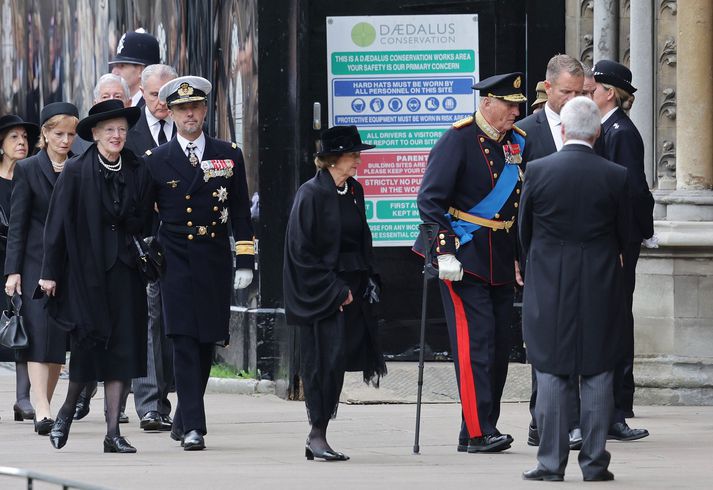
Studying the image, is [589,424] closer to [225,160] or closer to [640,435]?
[640,435]

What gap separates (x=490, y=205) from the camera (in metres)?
10.3

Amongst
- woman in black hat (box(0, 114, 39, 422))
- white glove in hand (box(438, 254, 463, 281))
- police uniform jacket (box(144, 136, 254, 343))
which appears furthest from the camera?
woman in black hat (box(0, 114, 39, 422))

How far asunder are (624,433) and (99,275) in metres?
2.96

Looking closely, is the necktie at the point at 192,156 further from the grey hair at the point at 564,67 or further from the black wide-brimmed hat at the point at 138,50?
the black wide-brimmed hat at the point at 138,50

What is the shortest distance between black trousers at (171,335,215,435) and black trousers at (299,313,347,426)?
2.39ft

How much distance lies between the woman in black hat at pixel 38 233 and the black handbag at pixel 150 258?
1.24 m

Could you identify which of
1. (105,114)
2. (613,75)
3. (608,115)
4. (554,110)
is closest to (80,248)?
(105,114)

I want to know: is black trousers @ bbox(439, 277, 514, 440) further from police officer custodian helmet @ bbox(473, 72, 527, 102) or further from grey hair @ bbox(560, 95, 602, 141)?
grey hair @ bbox(560, 95, 602, 141)

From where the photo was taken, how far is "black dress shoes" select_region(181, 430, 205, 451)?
34.2 ft

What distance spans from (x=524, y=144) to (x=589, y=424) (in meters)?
2.13

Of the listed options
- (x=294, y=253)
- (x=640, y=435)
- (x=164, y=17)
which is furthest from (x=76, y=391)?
(x=164, y=17)

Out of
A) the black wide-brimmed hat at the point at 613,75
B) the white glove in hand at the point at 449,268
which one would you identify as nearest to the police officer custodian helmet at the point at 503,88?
the white glove in hand at the point at 449,268

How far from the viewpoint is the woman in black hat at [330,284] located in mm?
9969

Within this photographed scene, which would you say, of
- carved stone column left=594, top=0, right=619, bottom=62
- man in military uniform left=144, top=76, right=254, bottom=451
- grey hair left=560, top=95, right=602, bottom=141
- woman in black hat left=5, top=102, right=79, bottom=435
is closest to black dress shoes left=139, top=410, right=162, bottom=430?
woman in black hat left=5, top=102, right=79, bottom=435
